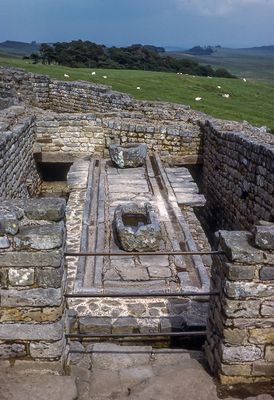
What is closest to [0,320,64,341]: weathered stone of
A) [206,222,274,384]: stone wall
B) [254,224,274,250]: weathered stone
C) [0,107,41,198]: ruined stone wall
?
[206,222,274,384]: stone wall

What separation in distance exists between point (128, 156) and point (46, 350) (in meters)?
10.4

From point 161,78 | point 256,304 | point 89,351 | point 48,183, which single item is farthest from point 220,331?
point 161,78

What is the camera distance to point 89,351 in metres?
5.81

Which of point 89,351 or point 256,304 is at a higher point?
point 256,304

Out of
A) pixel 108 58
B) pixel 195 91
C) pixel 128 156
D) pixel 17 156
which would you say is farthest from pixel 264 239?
pixel 108 58

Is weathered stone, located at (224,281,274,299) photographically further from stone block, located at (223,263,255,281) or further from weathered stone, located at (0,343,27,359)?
weathered stone, located at (0,343,27,359)

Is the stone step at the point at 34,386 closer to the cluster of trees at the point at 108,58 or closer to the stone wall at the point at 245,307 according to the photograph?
the stone wall at the point at 245,307

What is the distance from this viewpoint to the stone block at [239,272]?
489 cm

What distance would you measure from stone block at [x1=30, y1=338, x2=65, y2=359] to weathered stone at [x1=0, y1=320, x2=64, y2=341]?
69 mm

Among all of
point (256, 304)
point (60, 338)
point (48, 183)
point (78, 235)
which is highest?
point (256, 304)

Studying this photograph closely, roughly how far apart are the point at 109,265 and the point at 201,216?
675 centimetres

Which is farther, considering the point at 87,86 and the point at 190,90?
the point at 190,90

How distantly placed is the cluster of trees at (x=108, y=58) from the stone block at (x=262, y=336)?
41231 mm

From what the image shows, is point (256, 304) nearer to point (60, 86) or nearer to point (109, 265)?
point (109, 265)
